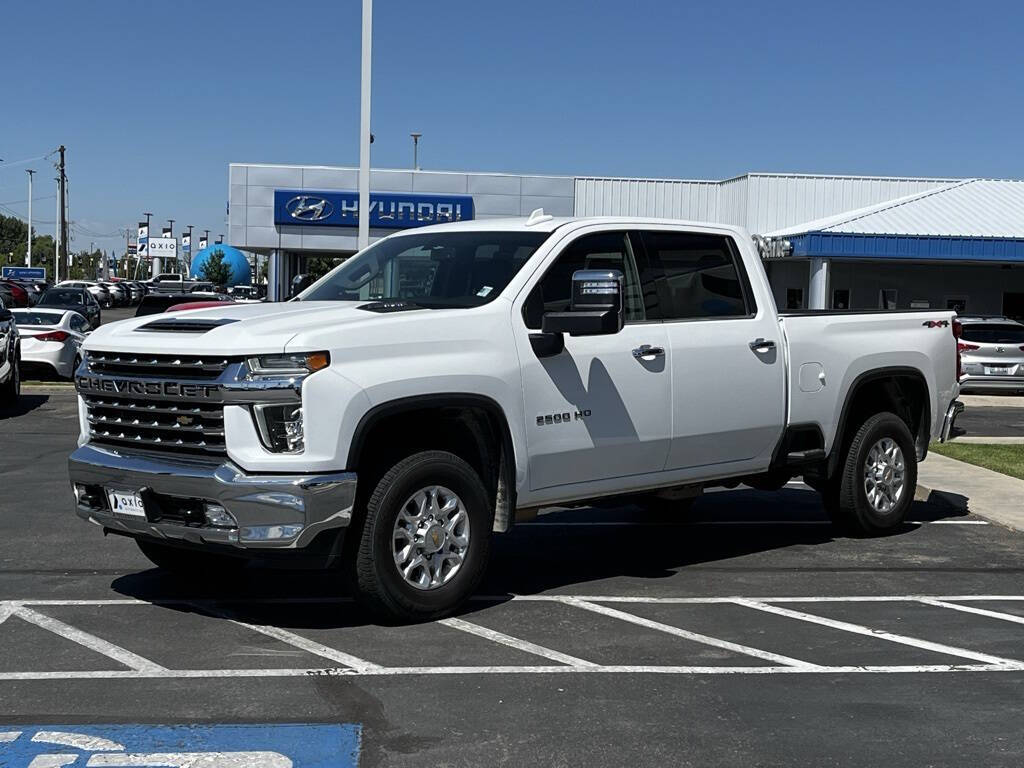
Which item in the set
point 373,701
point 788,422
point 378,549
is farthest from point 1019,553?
point 373,701

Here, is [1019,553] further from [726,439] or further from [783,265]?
[783,265]

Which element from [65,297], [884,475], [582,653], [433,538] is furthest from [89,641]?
[65,297]

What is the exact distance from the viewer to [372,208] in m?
42.2

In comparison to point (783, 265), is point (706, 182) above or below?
above

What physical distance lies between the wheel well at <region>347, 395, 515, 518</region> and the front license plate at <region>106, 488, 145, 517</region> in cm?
111

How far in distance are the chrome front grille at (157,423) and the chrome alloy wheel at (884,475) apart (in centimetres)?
502

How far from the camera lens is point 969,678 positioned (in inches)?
241

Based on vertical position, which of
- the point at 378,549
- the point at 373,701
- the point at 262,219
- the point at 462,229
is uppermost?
the point at 262,219

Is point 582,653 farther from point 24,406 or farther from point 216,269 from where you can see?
point 216,269

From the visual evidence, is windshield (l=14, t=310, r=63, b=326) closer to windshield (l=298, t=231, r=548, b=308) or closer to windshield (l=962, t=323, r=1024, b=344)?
windshield (l=298, t=231, r=548, b=308)

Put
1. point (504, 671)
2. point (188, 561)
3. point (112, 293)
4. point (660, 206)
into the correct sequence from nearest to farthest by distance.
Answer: point (504, 671), point (188, 561), point (660, 206), point (112, 293)

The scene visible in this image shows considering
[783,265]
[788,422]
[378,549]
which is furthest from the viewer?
[783,265]

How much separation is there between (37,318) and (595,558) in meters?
18.1

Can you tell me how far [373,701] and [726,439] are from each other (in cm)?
354
